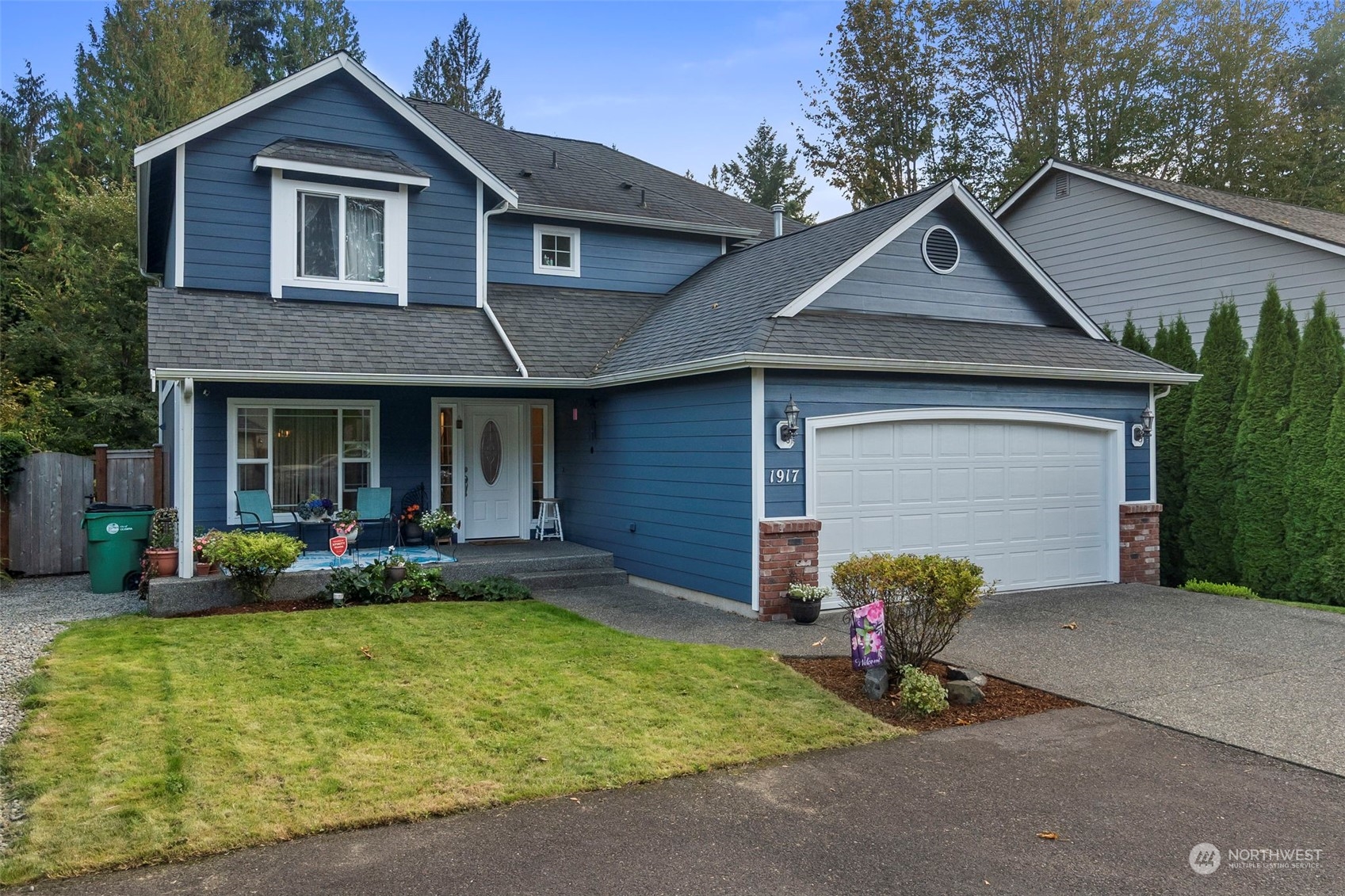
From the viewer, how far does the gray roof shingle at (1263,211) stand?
1352 centimetres

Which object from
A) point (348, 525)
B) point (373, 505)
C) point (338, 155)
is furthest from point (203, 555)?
point (338, 155)

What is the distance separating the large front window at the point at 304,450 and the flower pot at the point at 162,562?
1.64 m

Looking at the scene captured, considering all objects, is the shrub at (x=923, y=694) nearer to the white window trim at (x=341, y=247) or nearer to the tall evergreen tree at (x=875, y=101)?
the white window trim at (x=341, y=247)

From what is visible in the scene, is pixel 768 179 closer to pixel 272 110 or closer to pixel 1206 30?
pixel 1206 30

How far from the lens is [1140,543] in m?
12.1

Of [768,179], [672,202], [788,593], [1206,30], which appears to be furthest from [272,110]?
[768,179]

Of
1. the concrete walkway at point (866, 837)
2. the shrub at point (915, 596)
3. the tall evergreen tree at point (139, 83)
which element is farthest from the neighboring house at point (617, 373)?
the tall evergreen tree at point (139, 83)

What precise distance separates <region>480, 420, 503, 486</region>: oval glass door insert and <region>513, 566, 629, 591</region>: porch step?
2415 mm

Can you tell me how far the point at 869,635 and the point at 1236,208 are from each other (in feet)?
39.8

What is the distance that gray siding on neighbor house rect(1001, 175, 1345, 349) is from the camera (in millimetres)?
13320

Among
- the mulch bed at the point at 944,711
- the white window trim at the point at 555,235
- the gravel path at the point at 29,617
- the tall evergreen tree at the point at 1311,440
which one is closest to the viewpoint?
the gravel path at the point at 29,617

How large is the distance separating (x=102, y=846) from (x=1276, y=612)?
10936 mm

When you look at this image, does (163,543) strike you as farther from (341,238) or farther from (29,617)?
(341,238)

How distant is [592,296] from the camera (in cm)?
1453
